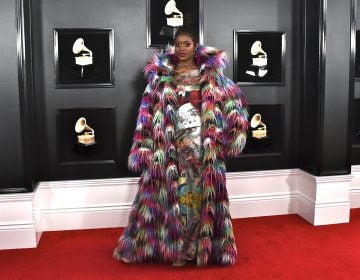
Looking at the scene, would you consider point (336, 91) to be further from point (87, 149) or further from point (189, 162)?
point (87, 149)

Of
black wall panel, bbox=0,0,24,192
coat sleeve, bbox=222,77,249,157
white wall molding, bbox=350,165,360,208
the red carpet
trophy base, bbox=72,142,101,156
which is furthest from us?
white wall molding, bbox=350,165,360,208

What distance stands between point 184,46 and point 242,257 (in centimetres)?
142

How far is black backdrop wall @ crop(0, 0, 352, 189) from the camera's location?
3256 mm

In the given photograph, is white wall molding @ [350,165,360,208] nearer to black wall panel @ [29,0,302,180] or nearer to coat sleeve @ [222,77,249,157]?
black wall panel @ [29,0,302,180]

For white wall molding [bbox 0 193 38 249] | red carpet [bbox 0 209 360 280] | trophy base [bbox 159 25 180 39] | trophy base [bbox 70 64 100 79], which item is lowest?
red carpet [bbox 0 209 360 280]

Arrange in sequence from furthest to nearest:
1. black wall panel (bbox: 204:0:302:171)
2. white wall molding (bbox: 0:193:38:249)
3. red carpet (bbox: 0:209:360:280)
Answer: black wall panel (bbox: 204:0:302:171), white wall molding (bbox: 0:193:38:249), red carpet (bbox: 0:209:360:280)

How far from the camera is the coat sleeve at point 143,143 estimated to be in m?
2.68

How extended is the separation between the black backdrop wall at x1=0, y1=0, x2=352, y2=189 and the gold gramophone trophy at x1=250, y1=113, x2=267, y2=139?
0.20 feet

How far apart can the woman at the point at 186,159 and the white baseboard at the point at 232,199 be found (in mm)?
735

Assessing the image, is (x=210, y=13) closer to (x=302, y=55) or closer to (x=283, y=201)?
(x=302, y=55)

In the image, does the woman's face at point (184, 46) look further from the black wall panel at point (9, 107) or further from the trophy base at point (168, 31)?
the black wall panel at point (9, 107)

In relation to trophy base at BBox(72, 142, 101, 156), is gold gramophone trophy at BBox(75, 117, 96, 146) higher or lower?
higher

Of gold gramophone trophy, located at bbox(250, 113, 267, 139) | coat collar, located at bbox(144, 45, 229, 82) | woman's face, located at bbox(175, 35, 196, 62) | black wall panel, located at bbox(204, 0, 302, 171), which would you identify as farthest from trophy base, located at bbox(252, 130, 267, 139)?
woman's face, located at bbox(175, 35, 196, 62)

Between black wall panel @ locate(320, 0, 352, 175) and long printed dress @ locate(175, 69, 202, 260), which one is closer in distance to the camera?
long printed dress @ locate(175, 69, 202, 260)
